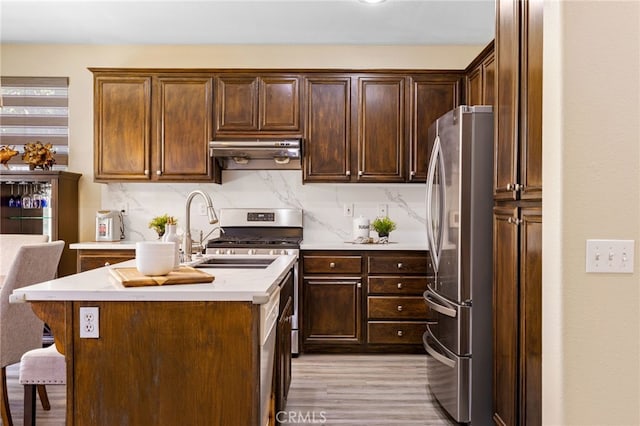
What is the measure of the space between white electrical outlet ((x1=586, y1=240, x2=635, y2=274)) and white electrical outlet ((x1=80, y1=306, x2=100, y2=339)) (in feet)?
5.64

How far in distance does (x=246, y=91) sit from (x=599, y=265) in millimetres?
3286

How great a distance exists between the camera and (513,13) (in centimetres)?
211

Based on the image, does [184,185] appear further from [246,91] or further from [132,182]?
[246,91]

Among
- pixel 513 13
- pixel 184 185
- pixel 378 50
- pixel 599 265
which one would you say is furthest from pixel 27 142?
pixel 599 265

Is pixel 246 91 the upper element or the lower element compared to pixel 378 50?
lower

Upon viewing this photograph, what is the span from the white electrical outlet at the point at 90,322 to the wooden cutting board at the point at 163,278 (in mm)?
137

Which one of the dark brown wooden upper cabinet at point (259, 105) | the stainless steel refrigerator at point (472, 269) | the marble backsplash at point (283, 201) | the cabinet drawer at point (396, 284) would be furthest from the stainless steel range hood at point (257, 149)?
the stainless steel refrigerator at point (472, 269)

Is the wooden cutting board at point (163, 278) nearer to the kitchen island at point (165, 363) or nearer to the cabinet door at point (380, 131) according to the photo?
the kitchen island at point (165, 363)

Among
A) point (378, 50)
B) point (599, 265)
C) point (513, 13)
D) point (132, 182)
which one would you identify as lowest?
point (599, 265)

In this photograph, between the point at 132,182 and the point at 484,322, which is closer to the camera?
the point at 484,322

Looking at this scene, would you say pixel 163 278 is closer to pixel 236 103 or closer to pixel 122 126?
pixel 236 103

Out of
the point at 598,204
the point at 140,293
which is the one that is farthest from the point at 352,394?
the point at 598,204

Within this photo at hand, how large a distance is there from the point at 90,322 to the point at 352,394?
6.45ft

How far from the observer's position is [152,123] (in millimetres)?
4090
